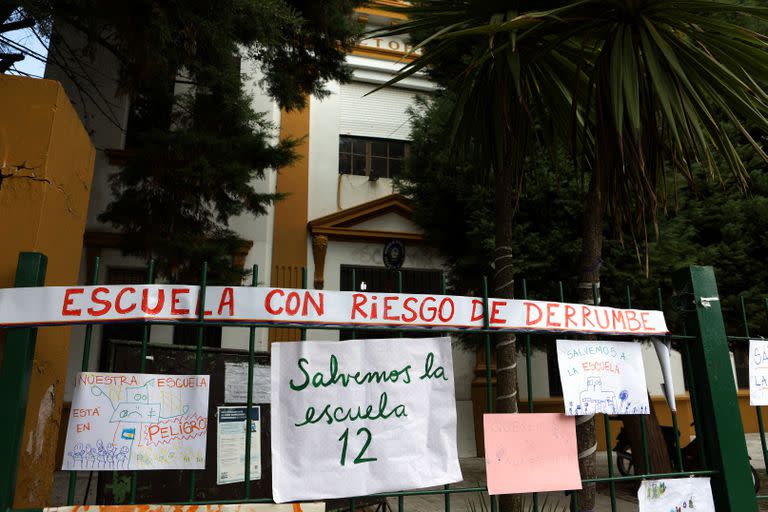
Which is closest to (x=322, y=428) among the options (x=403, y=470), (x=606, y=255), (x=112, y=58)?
(x=403, y=470)

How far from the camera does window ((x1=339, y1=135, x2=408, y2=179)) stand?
471 inches

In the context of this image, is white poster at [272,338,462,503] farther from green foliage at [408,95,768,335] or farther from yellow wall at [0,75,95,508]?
green foliage at [408,95,768,335]

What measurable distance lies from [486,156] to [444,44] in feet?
3.13

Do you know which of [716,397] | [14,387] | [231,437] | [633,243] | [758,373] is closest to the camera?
[14,387]

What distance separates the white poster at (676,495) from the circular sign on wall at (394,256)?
8058 mm

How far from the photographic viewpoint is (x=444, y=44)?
359 cm

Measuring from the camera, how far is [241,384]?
455cm

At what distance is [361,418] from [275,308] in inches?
23.2

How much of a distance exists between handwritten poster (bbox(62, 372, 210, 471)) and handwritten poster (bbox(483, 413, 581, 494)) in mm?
1231

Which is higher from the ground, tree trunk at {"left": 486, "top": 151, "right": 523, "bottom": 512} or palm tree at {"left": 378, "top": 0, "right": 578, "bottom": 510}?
palm tree at {"left": 378, "top": 0, "right": 578, "bottom": 510}

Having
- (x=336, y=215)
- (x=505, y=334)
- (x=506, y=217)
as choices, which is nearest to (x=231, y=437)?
(x=505, y=334)

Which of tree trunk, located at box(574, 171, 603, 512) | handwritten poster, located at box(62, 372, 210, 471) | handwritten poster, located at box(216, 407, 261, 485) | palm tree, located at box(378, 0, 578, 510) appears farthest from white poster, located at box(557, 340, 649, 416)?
handwritten poster, located at box(62, 372, 210, 471)

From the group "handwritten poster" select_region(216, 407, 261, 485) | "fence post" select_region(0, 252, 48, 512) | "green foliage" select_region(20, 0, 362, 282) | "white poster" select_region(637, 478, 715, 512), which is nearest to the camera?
"fence post" select_region(0, 252, 48, 512)

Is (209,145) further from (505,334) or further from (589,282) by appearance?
(589,282)
